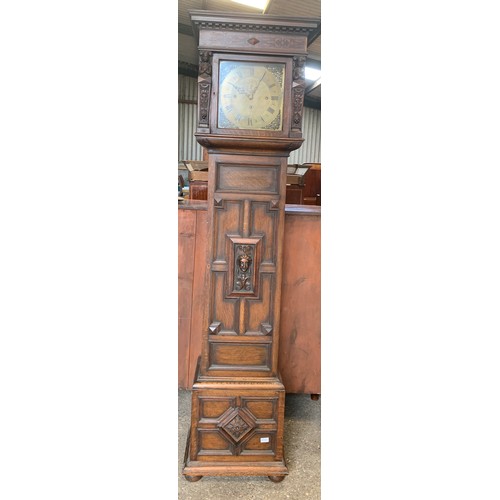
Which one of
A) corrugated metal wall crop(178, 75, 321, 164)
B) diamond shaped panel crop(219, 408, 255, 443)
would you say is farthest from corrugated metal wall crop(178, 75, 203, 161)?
diamond shaped panel crop(219, 408, 255, 443)

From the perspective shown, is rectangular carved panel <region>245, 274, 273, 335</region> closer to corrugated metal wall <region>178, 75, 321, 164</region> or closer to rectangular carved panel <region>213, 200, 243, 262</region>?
rectangular carved panel <region>213, 200, 243, 262</region>

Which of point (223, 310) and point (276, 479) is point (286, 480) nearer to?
point (276, 479)

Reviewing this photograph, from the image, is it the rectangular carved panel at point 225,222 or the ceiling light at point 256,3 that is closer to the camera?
the rectangular carved panel at point 225,222

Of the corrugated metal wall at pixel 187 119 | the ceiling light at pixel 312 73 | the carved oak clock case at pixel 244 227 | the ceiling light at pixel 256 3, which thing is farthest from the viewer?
the corrugated metal wall at pixel 187 119

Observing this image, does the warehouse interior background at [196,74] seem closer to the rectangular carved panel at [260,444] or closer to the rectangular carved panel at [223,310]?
the rectangular carved panel at [223,310]

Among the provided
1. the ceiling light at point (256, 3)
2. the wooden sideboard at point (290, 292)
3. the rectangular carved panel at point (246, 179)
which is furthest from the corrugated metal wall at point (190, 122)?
the rectangular carved panel at point (246, 179)

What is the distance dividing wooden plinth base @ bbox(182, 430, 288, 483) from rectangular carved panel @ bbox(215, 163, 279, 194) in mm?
970

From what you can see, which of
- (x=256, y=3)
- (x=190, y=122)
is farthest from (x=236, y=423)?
(x=190, y=122)

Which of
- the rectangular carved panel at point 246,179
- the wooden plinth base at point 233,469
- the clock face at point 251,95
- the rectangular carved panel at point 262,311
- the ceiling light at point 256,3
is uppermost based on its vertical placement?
the ceiling light at point 256,3

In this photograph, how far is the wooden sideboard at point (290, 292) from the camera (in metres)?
1.79

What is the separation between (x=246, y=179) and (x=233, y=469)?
3.36 feet

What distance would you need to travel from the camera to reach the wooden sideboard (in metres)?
1.79

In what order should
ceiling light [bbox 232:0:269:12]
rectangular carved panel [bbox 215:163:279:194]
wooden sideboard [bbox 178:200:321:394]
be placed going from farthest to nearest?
ceiling light [bbox 232:0:269:12] < wooden sideboard [bbox 178:200:321:394] < rectangular carved panel [bbox 215:163:279:194]

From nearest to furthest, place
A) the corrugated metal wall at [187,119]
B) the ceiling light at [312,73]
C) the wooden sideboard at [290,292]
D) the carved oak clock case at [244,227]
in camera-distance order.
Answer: the carved oak clock case at [244,227] → the wooden sideboard at [290,292] → the ceiling light at [312,73] → the corrugated metal wall at [187,119]
